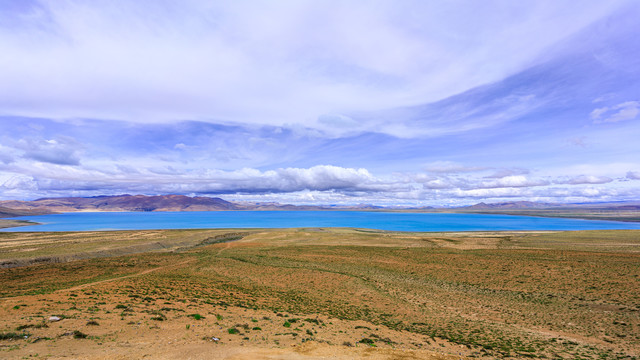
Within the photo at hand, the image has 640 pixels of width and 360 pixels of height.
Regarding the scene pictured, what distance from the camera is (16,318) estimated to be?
1507 cm

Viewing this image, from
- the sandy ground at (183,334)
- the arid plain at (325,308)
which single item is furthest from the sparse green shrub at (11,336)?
the sandy ground at (183,334)

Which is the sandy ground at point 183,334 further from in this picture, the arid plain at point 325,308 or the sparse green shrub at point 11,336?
the sparse green shrub at point 11,336

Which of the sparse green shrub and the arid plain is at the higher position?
the sparse green shrub

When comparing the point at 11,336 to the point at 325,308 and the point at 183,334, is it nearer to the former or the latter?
the point at 183,334

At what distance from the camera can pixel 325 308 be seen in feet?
77.1

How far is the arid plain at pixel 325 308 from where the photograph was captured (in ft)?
44.4

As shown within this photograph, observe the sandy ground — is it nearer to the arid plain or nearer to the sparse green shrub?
the arid plain

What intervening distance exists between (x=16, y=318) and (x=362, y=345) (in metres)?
18.1

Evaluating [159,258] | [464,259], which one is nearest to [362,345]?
[464,259]

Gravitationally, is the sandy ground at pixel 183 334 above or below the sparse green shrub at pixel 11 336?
below

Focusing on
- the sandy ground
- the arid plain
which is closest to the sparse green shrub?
the arid plain

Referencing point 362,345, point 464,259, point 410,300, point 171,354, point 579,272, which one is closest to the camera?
point 171,354

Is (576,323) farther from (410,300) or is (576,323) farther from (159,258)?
(159,258)

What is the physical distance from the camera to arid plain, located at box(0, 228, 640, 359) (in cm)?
1353
